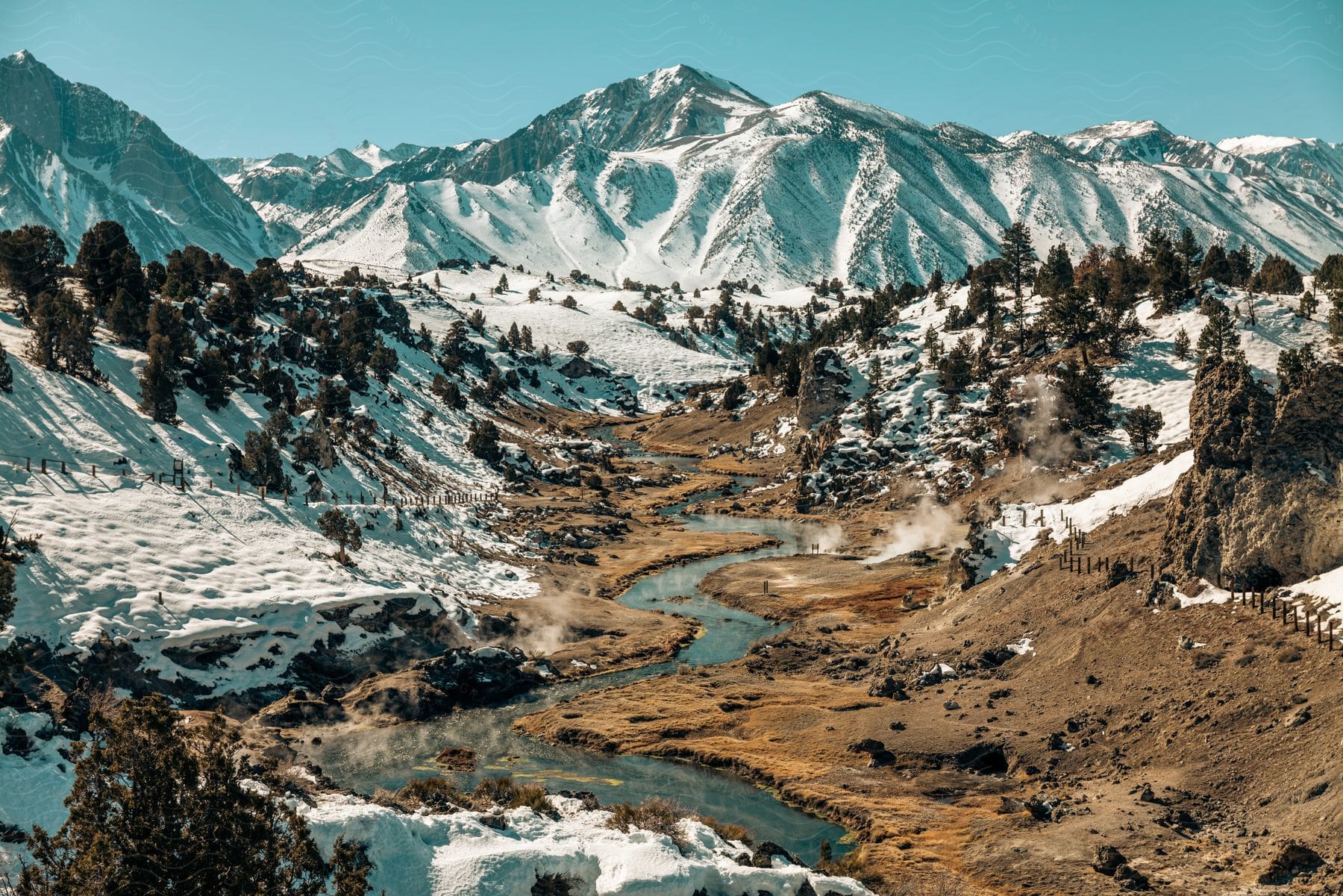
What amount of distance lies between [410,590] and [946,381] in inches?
3923

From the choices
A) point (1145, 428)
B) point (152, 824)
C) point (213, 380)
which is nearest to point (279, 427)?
point (213, 380)

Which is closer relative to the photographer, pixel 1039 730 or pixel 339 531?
pixel 1039 730

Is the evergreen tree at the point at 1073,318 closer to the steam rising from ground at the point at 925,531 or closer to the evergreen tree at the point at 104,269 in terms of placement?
the steam rising from ground at the point at 925,531

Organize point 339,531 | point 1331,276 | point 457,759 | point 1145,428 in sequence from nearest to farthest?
point 457,759 < point 339,531 < point 1145,428 < point 1331,276

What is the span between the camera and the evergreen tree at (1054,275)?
158000mm

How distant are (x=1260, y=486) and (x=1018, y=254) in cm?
12584

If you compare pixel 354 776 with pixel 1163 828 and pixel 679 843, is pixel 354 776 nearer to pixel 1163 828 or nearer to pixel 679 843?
pixel 679 843

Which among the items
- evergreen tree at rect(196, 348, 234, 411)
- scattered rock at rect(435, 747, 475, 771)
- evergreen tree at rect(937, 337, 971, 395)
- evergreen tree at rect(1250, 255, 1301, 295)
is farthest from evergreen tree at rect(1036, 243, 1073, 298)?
scattered rock at rect(435, 747, 475, 771)

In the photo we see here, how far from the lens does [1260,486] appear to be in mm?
60125

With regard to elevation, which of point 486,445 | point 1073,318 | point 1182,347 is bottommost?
point 486,445

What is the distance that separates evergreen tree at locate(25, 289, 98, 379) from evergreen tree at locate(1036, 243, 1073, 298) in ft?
433

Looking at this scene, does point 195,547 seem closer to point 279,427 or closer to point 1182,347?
point 279,427

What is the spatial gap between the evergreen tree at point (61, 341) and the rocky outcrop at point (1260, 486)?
102542mm

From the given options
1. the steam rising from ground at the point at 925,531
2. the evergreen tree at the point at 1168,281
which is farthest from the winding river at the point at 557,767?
the evergreen tree at the point at 1168,281
